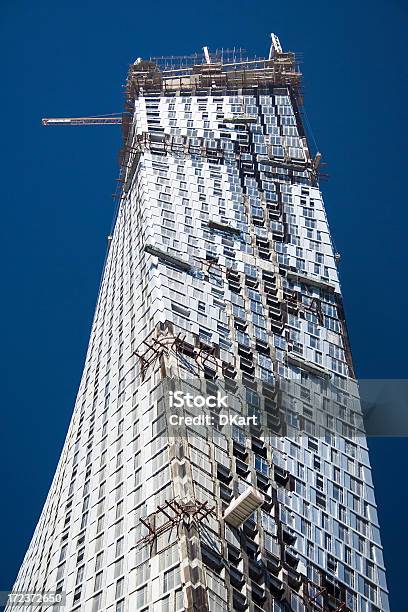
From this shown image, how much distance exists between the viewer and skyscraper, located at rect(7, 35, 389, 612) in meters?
53.6

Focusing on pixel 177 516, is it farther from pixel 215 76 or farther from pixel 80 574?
pixel 215 76

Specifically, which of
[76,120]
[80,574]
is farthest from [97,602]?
[76,120]

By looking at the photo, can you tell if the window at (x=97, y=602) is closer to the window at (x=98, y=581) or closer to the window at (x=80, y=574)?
the window at (x=98, y=581)

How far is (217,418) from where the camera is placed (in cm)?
6153

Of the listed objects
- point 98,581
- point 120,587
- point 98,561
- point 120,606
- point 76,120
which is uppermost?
point 76,120

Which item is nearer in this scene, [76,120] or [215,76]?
[215,76]

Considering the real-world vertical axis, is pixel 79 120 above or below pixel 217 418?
above

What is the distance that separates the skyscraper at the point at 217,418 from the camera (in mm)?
53562

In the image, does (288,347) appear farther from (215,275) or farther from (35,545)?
(35,545)

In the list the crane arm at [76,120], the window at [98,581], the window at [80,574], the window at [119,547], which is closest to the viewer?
the window at [98,581]

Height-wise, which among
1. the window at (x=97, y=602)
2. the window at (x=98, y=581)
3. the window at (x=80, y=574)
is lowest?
the window at (x=97, y=602)

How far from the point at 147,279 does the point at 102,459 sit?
56.6ft

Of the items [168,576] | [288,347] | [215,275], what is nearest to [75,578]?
[168,576]

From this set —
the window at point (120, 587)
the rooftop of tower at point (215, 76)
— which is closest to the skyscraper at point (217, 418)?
the window at point (120, 587)
